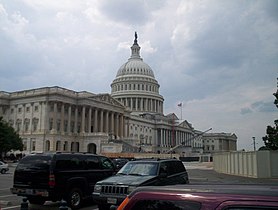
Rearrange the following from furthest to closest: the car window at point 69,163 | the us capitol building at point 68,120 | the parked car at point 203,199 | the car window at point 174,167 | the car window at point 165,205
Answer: the us capitol building at point 68,120 → the car window at point 174,167 → the car window at point 69,163 → the car window at point 165,205 → the parked car at point 203,199

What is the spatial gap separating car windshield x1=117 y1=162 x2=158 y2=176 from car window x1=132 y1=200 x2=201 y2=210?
9.80 metres

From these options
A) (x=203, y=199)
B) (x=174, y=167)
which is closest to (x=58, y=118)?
(x=174, y=167)

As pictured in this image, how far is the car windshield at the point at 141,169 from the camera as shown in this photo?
44.3 ft

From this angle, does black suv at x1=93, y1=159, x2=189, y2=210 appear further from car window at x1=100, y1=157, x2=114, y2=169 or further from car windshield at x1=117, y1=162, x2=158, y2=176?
car window at x1=100, y1=157, x2=114, y2=169

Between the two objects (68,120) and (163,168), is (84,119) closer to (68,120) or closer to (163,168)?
(68,120)

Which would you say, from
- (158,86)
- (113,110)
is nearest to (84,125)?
(113,110)

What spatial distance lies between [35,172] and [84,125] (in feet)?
268

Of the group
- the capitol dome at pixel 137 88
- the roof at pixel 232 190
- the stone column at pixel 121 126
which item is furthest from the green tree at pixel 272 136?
the capitol dome at pixel 137 88

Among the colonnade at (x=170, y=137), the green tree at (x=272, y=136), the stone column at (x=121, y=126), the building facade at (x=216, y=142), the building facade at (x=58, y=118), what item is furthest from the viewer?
the building facade at (x=216, y=142)

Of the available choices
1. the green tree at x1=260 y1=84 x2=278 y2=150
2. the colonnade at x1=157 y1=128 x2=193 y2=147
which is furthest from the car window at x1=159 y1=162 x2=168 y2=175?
the colonnade at x1=157 y1=128 x2=193 y2=147

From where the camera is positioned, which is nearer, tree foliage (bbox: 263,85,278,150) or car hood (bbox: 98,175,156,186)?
car hood (bbox: 98,175,156,186)

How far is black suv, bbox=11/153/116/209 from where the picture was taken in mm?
13359

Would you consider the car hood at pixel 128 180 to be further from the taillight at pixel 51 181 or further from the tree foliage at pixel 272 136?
the tree foliage at pixel 272 136

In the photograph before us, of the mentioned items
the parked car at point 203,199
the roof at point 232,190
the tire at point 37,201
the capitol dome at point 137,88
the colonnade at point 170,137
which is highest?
the capitol dome at point 137,88
